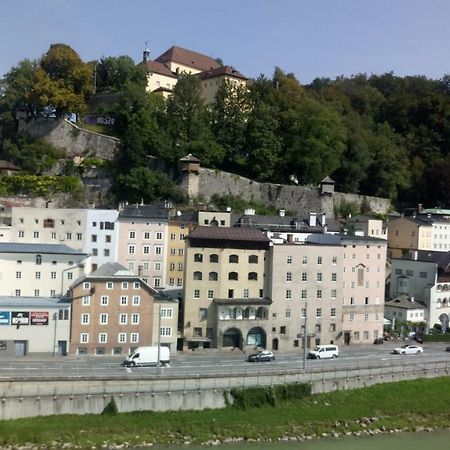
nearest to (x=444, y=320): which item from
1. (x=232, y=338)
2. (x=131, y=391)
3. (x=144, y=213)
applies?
(x=232, y=338)

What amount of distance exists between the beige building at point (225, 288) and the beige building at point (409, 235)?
68.3 ft

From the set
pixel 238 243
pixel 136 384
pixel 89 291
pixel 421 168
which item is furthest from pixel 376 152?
pixel 136 384

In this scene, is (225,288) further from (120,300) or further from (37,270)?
(37,270)

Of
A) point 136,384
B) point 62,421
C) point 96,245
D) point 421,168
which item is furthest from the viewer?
point 421,168

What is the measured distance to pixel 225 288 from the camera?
132ft

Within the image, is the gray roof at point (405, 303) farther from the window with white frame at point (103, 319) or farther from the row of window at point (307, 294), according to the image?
the window with white frame at point (103, 319)

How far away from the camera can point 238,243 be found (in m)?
40.4

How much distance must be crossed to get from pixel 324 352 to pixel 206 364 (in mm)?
7173

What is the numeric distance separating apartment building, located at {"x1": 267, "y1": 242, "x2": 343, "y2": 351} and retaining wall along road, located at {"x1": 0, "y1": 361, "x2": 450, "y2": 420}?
744 centimetres

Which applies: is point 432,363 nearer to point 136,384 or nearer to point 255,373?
point 255,373

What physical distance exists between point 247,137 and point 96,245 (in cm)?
2034

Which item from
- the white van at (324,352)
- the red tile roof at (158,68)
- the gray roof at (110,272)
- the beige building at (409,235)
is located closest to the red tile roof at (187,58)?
the red tile roof at (158,68)

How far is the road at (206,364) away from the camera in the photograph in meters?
30.4

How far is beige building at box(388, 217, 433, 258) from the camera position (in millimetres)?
57094
